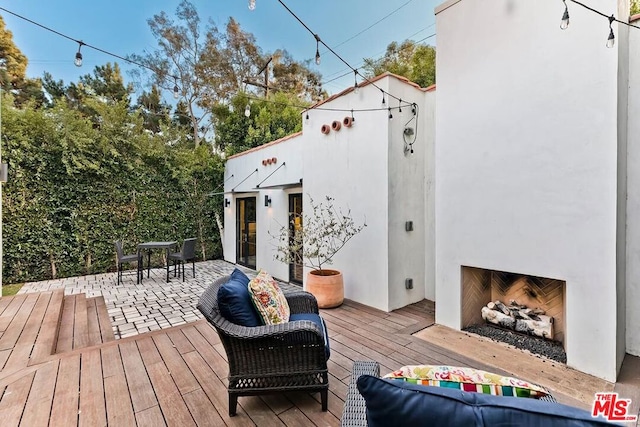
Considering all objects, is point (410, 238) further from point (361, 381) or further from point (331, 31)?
point (331, 31)

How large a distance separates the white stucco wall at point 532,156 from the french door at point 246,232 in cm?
538

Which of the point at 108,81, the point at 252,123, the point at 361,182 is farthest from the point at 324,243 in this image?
the point at 108,81

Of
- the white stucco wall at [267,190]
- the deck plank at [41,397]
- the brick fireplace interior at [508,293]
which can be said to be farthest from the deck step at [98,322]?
the brick fireplace interior at [508,293]

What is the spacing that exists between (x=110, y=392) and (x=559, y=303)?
456 cm

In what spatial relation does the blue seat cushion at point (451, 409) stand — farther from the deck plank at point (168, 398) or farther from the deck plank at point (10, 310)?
the deck plank at point (10, 310)

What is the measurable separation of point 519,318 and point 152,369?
4046mm

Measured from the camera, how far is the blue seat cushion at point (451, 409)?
29.2 inches

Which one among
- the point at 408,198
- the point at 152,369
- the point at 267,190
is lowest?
the point at 152,369

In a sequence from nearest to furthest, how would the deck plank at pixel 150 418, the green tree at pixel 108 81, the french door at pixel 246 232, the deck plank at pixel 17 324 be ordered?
the deck plank at pixel 150 418
the deck plank at pixel 17 324
the french door at pixel 246 232
the green tree at pixel 108 81

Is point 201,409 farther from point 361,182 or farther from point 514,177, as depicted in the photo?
point 514,177

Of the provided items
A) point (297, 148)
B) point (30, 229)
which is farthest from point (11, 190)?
point (297, 148)

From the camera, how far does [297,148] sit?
623cm

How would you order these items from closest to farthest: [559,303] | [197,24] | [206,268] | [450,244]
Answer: [559,303], [450,244], [206,268], [197,24]

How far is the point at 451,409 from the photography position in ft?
2.55
